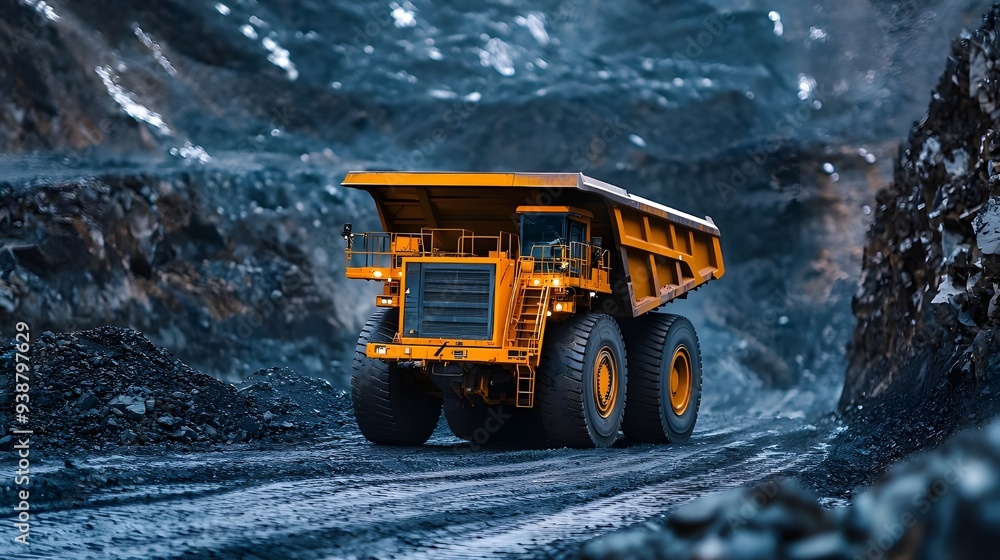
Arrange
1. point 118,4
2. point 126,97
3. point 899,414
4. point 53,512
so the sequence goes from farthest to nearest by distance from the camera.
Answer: point 118,4 < point 126,97 < point 899,414 < point 53,512

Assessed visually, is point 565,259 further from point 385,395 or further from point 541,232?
point 385,395

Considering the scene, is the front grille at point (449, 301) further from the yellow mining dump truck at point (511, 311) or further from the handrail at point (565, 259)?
the handrail at point (565, 259)

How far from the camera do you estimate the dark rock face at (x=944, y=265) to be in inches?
381

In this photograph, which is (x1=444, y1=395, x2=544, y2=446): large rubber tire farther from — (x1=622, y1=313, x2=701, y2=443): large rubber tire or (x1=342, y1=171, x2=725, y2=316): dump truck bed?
(x1=342, y1=171, x2=725, y2=316): dump truck bed

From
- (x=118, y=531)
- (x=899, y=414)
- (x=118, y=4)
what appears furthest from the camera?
(x=118, y=4)

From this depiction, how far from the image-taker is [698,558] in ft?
8.52

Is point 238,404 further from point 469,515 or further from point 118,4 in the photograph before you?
point 118,4

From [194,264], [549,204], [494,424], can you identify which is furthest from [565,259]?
[194,264]

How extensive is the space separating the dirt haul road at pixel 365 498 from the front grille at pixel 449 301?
50.2 inches

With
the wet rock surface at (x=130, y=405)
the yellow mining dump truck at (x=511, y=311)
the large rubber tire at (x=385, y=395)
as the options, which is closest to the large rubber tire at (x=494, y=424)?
the yellow mining dump truck at (x=511, y=311)

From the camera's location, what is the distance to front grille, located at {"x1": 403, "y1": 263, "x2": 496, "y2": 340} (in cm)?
1066

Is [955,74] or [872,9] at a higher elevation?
[872,9]

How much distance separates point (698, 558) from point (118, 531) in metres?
3.91

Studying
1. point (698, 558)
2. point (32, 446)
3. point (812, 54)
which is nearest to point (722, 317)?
point (812, 54)
